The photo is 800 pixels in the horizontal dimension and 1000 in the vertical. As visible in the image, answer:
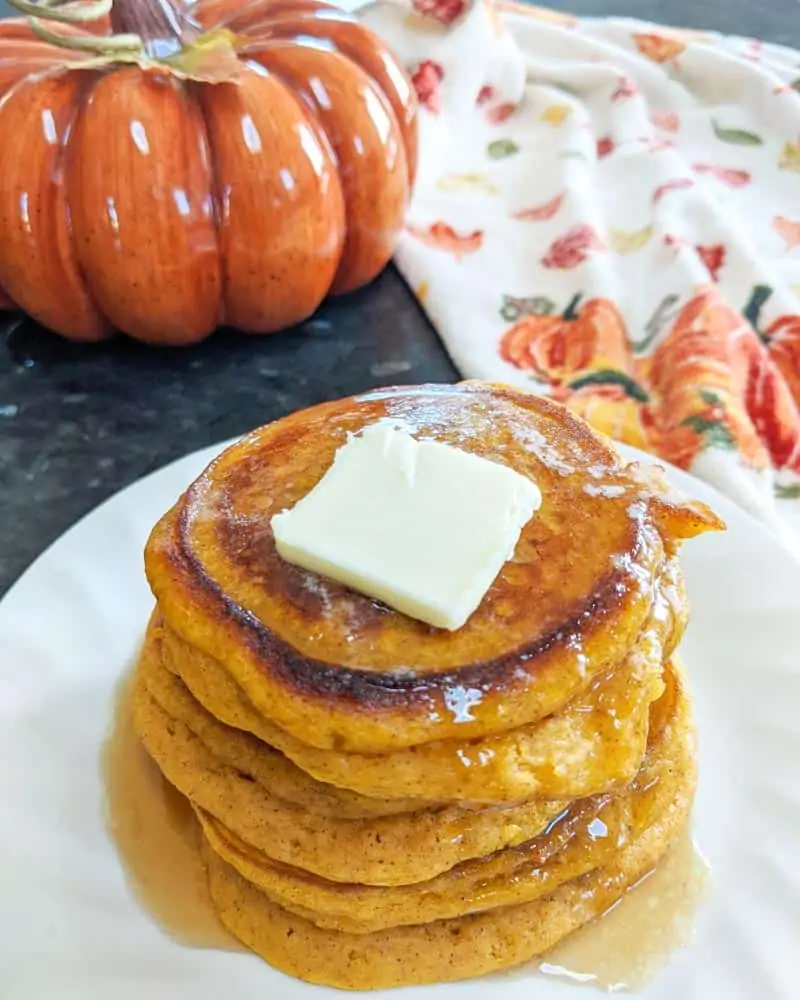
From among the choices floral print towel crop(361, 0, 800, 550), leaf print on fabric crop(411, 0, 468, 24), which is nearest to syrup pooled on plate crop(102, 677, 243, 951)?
floral print towel crop(361, 0, 800, 550)

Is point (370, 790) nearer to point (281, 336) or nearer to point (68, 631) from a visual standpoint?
point (68, 631)

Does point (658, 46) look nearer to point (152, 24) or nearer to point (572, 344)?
point (572, 344)

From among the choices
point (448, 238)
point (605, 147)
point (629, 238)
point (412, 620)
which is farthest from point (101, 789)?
point (605, 147)

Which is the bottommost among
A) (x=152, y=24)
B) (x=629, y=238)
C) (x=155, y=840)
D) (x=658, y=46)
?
(x=155, y=840)

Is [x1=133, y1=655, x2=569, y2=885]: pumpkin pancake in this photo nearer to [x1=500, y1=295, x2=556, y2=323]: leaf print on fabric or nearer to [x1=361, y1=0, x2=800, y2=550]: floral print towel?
[x1=361, y1=0, x2=800, y2=550]: floral print towel

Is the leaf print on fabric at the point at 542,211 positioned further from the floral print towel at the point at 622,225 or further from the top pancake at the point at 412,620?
the top pancake at the point at 412,620

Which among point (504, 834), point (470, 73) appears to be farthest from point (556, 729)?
point (470, 73)
